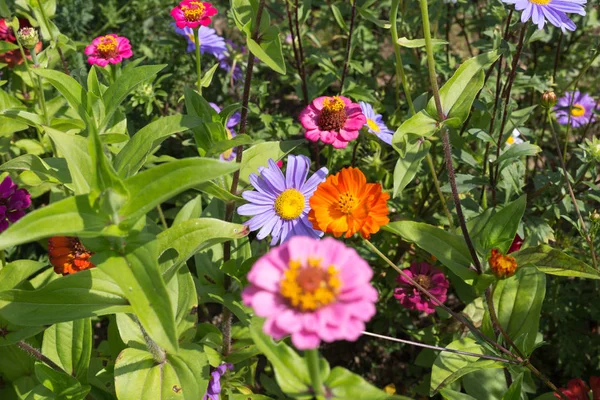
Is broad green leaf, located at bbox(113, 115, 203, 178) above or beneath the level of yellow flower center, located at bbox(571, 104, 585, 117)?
above

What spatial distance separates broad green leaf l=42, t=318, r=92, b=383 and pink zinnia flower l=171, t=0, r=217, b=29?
112cm

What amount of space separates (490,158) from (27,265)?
6.24ft

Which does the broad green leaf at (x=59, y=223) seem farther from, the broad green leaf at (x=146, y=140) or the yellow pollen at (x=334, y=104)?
the yellow pollen at (x=334, y=104)

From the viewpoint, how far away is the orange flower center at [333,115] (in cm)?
197

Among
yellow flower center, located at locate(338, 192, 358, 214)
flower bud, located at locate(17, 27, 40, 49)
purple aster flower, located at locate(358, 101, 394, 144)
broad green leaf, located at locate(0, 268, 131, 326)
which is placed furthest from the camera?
purple aster flower, located at locate(358, 101, 394, 144)

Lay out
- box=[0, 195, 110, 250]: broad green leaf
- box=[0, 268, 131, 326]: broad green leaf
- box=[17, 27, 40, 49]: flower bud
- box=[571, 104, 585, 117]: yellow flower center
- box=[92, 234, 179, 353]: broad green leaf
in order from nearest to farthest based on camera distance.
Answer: box=[0, 195, 110, 250]: broad green leaf → box=[92, 234, 179, 353]: broad green leaf → box=[0, 268, 131, 326]: broad green leaf → box=[17, 27, 40, 49]: flower bud → box=[571, 104, 585, 117]: yellow flower center

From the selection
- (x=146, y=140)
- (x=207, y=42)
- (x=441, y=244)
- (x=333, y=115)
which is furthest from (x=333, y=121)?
(x=207, y=42)

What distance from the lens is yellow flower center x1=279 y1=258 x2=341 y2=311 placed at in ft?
3.05

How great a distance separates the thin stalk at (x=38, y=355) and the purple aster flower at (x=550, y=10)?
1.87 metres

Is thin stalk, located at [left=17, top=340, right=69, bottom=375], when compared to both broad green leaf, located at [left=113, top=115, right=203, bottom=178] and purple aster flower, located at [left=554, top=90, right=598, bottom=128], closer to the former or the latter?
broad green leaf, located at [left=113, top=115, right=203, bottom=178]

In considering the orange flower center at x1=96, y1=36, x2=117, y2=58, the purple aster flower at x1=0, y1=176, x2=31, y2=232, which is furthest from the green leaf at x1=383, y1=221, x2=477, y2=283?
the orange flower center at x1=96, y1=36, x2=117, y2=58

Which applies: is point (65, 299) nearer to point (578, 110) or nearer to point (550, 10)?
point (550, 10)

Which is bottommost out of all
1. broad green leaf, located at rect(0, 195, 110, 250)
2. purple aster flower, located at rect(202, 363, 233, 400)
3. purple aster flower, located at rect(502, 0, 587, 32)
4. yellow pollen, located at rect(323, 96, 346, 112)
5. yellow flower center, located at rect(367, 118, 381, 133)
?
purple aster flower, located at rect(202, 363, 233, 400)

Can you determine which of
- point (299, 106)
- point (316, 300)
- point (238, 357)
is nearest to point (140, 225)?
point (316, 300)
